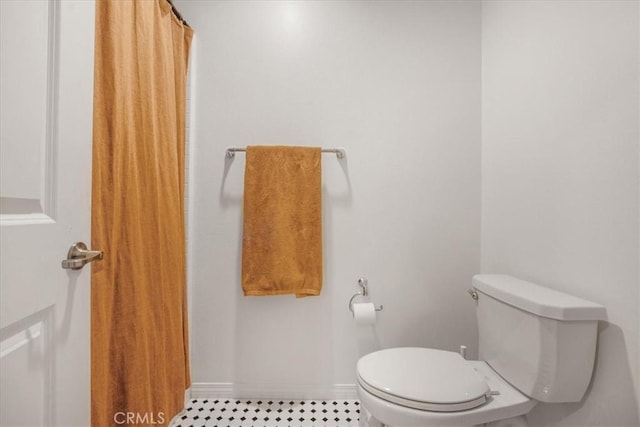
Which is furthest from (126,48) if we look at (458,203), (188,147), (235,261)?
(458,203)

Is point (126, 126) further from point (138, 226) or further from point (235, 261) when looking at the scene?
point (235, 261)

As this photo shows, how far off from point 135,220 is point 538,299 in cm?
133

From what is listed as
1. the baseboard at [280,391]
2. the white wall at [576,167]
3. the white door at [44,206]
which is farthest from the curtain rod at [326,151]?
the baseboard at [280,391]

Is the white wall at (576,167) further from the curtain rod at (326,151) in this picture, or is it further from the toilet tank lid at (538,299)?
the curtain rod at (326,151)

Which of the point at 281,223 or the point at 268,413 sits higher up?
the point at 281,223

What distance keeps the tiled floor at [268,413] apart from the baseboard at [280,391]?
18 millimetres

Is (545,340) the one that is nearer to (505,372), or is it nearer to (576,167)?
(505,372)

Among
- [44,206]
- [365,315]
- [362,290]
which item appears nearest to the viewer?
[44,206]

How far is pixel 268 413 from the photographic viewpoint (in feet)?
4.07

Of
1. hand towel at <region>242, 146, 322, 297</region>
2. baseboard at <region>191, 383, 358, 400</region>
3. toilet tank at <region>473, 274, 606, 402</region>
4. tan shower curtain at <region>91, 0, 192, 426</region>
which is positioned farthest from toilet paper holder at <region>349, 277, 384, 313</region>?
tan shower curtain at <region>91, 0, 192, 426</region>

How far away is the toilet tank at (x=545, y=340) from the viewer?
2.51 ft

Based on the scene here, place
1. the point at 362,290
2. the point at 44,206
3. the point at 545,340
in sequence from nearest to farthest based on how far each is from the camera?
the point at 44,206
the point at 545,340
the point at 362,290

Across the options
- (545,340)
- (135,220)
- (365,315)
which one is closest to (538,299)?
(545,340)

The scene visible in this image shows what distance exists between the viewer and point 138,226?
34.9 inches
